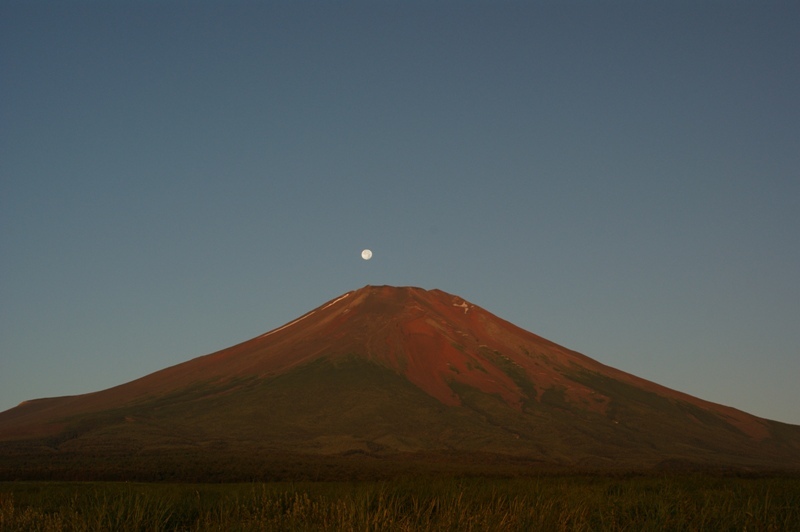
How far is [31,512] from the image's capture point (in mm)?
15906

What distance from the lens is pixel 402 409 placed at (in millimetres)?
145375

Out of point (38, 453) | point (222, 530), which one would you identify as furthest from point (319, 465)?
point (222, 530)

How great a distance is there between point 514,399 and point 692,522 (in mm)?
141729

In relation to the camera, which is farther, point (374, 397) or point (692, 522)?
point (374, 397)

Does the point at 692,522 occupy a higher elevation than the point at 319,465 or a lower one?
higher

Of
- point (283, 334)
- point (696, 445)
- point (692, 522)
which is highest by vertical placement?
point (283, 334)

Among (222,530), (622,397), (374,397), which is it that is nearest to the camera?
(222,530)

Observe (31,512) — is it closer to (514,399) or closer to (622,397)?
(514,399)

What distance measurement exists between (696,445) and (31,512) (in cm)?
14061

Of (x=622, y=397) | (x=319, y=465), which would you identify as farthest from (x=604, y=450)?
(x=319, y=465)

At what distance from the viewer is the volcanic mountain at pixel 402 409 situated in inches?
4872

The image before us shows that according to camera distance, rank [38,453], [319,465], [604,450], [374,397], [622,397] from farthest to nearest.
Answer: [622,397]
[374,397]
[604,450]
[38,453]
[319,465]

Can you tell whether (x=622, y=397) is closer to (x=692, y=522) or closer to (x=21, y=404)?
(x=21, y=404)

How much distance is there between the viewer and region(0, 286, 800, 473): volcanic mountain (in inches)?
4872
